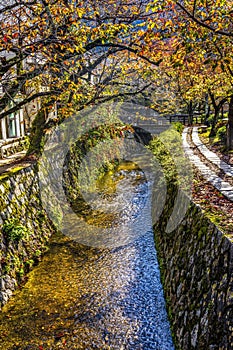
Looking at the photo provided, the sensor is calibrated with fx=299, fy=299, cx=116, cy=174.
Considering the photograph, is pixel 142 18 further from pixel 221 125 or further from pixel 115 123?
pixel 221 125

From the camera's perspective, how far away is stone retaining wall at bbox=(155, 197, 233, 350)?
13.5ft

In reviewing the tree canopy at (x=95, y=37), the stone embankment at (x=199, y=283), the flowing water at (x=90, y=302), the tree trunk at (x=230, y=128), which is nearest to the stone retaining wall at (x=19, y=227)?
the flowing water at (x=90, y=302)

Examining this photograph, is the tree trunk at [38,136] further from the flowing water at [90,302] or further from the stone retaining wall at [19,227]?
the flowing water at [90,302]

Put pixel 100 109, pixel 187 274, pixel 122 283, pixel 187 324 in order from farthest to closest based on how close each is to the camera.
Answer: pixel 100 109 → pixel 122 283 → pixel 187 274 → pixel 187 324

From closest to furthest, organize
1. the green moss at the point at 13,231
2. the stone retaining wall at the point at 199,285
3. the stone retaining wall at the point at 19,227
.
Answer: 1. the stone retaining wall at the point at 199,285
2. the stone retaining wall at the point at 19,227
3. the green moss at the point at 13,231

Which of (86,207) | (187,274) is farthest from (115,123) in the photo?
(187,274)

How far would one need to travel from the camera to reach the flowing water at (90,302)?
5754mm

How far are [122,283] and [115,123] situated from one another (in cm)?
1372

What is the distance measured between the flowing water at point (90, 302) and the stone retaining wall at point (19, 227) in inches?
13.3

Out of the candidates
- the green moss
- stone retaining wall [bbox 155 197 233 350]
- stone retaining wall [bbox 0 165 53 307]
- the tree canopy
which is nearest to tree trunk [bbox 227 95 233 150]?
the tree canopy

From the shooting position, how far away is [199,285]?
5.14 metres

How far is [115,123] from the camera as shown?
65.0ft

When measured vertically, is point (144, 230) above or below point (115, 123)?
Result: below

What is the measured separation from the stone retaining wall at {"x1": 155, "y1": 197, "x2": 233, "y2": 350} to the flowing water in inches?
20.9
